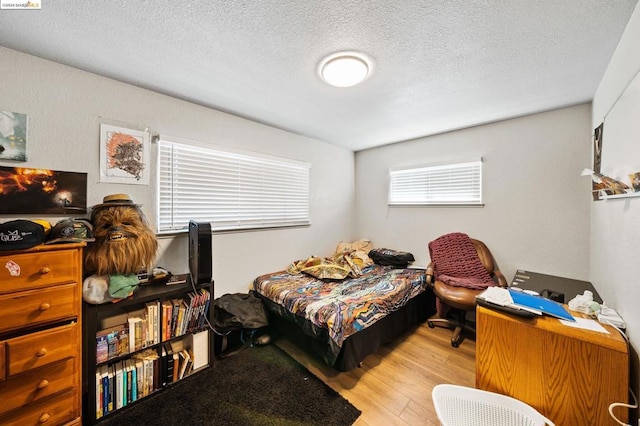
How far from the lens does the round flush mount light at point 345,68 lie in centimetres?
156

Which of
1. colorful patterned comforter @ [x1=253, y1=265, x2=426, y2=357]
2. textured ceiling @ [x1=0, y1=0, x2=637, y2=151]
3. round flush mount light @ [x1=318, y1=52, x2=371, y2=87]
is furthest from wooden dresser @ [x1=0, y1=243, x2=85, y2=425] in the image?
round flush mount light @ [x1=318, y1=52, x2=371, y2=87]

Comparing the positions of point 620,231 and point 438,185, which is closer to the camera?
point 620,231

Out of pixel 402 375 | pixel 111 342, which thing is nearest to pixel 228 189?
pixel 111 342

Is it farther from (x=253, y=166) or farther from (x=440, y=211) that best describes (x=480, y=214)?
(x=253, y=166)

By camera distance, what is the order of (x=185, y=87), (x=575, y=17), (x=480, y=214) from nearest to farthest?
(x=575, y=17)
(x=185, y=87)
(x=480, y=214)

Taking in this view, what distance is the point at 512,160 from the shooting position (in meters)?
2.60

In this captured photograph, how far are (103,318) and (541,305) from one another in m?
2.84

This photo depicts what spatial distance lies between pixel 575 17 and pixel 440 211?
7.20ft

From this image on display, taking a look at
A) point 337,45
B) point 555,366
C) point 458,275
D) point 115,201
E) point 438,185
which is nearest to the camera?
point 555,366

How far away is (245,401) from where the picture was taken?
163 cm

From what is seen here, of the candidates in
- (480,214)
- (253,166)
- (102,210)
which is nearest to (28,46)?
(102,210)

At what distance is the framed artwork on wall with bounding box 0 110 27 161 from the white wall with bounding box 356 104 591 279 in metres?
3.89

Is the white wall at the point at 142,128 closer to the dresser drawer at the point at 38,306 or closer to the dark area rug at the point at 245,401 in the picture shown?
the dresser drawer at the point at 38,306

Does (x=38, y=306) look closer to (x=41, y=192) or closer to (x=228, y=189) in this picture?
(x=41, y=192)
